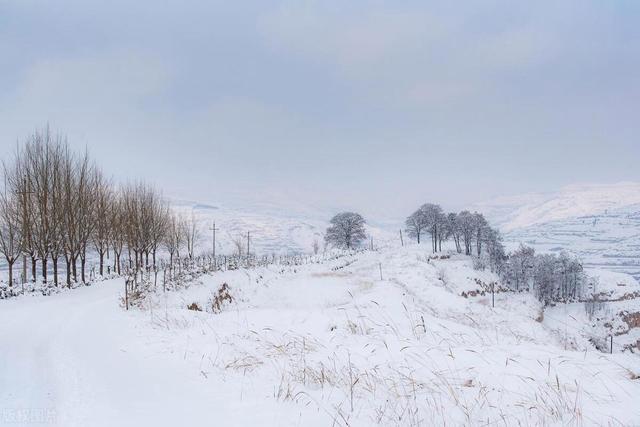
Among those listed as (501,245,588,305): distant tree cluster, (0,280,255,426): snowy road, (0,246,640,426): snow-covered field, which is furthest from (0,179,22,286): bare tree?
(501,245,588,305): distant tree cluster

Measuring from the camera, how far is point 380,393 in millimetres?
4020

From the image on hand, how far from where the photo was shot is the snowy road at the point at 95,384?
354 centimetres

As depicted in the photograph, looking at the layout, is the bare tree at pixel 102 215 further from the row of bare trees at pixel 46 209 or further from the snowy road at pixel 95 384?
the snowy road at pixel 95 384

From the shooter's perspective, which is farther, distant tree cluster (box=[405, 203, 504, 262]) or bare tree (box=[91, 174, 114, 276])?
distant tree cluster (box=[405, 203, 504, 262])

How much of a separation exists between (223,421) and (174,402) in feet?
2.68

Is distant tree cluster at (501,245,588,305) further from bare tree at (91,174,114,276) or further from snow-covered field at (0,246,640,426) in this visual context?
snow-covered field at (0,246,640,426)

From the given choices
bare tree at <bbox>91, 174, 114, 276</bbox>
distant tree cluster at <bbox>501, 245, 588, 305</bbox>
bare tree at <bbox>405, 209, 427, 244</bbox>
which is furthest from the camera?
bare tree at <bbox>405, 209, 427, 244</bbox>

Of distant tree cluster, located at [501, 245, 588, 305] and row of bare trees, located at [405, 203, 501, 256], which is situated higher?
row of bare trees, located at [405, 203, 501, 256]

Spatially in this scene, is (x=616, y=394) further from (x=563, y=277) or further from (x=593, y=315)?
(x=563, y=277)

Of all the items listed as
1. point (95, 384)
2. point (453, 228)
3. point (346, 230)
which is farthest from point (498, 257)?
point (95, 384)

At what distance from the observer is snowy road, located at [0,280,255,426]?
354 cm

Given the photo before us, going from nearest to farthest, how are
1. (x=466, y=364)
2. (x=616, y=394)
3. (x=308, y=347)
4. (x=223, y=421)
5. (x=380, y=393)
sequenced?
1. (x=223, y=421)
2. (x=616, y=394)
3. (x=380, y=393)
4. (x=466, y=364)
5. (x=308, y=347)

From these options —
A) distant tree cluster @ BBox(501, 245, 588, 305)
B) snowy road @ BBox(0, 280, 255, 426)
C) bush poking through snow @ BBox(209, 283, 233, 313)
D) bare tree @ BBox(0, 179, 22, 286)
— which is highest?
bare tree @ BBox(0, 179, 22, 286)

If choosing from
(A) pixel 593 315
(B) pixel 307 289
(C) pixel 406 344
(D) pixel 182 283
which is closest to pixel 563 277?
(A) pixel 593 315
